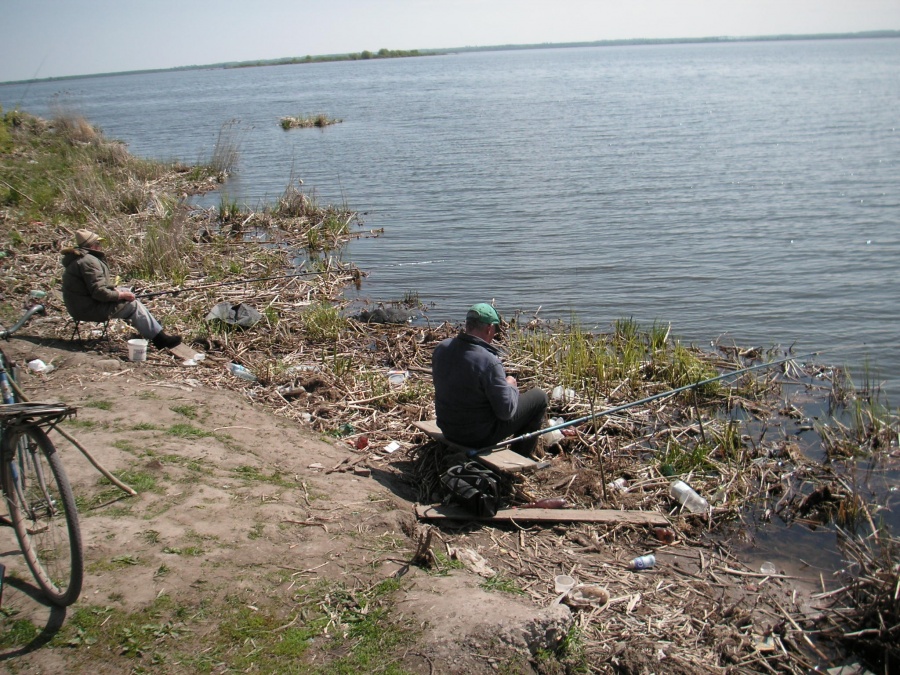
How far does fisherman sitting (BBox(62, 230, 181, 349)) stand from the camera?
8.21 metres

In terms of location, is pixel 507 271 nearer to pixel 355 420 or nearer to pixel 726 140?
pixel 355 420

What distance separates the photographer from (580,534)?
572cm

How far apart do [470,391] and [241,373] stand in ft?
11.0

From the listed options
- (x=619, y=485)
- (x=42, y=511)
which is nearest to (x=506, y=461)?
(x=619, y=485)

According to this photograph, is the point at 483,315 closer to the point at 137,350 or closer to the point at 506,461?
the point at 506,461

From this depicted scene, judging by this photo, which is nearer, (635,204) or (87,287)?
(87,287)

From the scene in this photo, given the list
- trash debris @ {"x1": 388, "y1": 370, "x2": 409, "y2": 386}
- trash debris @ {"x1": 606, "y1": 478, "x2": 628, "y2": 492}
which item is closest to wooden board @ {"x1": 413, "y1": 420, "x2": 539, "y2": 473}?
trash debris @ {"x1": 606, "y1": 478, "x2": 628, "y2": 492}

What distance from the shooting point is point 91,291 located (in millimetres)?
8266

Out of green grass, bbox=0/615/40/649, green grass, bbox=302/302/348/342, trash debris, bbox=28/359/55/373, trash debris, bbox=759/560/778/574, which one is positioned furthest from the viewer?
green grass, bbox=302/302/348/342

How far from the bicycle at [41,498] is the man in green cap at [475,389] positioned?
2955 millimetres

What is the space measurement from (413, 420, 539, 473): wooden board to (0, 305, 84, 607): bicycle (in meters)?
3.04

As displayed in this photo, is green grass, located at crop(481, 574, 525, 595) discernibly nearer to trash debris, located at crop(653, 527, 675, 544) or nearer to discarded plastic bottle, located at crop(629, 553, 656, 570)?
discarded plastic bottle, located at crop(629, 553, 656, 570)

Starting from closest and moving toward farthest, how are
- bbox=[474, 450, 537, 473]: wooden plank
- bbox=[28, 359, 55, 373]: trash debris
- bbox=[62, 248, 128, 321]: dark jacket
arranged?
bbox=[474, 450, 537, 473]: wooden plank, bbox=[28, 359, 55, 373]: trash debris, bbox=[62, 248, 128, 321]: dark jacket

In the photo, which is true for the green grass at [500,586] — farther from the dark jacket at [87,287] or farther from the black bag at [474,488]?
the dark jacket at [87,287]
